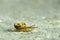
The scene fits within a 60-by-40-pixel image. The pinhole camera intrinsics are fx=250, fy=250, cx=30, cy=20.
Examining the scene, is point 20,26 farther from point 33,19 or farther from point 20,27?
point 33,19

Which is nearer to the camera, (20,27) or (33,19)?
(20,27)

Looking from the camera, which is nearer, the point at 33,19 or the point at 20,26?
the point at 20,26

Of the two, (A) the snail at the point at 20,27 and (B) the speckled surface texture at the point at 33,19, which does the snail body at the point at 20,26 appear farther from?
(B) the speckled surface texture at the point at 33,19

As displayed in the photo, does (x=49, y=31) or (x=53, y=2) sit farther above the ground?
(x=53, y=2)

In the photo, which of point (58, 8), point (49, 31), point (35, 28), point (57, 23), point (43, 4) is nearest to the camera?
point (49, 31)

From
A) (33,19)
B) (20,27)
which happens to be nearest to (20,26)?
(20,27)

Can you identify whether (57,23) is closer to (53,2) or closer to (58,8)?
(58,8)

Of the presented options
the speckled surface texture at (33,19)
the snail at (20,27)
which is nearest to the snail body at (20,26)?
the snail at (20,27)

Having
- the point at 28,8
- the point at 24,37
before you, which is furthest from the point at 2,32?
the point at 28,8

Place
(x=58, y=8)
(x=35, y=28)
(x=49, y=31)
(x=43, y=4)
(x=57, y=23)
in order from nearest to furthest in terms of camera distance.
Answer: (x=49, y=31), (x=35, y=28), (x=57, y=23), (x=58, y=8), (x=43, y=4)
